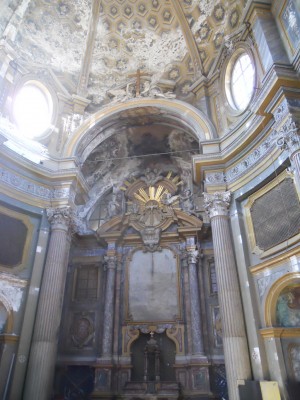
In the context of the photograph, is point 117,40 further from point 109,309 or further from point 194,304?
point 194,304

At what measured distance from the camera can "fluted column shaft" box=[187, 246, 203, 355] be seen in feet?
40.9

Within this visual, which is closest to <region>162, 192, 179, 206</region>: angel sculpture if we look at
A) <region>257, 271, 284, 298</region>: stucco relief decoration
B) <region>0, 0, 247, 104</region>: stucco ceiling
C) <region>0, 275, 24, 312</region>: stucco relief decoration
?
<region>0, 0, 247, 104</region>: stucco ceiling

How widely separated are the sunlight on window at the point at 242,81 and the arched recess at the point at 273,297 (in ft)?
20.1

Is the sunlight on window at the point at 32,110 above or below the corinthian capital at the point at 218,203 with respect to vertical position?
above

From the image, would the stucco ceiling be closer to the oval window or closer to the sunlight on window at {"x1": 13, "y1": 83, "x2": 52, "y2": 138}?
the sunlight on window at {"x1": 13, "y1": 83, "x2": 52, "y2": 138}

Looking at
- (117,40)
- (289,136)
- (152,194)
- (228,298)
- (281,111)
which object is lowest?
(228,298)

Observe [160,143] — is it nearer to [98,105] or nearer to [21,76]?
[98,105]

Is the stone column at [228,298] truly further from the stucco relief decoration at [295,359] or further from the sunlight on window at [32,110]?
the sunlight on window at [32,110]

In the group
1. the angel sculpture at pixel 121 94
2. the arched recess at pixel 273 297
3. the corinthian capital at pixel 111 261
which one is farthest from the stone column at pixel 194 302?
the angel sculpture at pixel 121 94

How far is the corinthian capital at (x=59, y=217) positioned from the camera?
1205 cm

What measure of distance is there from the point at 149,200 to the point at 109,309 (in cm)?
516

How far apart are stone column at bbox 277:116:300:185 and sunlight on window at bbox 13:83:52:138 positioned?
8.99m

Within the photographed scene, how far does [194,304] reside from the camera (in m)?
13.1

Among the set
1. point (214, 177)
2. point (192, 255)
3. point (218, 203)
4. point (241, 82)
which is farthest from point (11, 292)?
point (241, 82)
